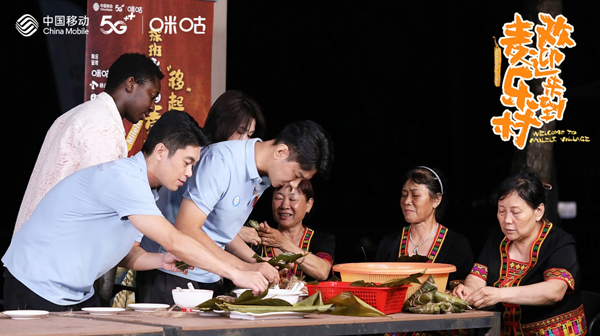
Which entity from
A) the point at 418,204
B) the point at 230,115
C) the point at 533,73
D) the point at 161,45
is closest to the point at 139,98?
the point at 230,115

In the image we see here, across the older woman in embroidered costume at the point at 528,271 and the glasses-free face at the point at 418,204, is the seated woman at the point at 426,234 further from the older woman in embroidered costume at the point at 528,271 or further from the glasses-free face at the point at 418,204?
the older woman in embroidered costume at the point at 528,271

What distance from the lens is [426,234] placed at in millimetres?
3648

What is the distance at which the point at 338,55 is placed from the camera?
7035 millimetres

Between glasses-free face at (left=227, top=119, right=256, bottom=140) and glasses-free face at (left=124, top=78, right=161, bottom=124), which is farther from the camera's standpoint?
glasses-free face at (left=227, top=119, right=256, bottom=140)

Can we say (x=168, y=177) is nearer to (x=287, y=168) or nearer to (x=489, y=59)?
(x=287, y=168)

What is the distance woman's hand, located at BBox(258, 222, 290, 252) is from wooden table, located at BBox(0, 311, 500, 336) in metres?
0.98

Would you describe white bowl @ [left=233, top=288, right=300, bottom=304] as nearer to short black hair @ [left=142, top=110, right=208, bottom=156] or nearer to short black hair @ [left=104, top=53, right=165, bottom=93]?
short black hair @ [left=142, top=110, right=208, bottom=156]

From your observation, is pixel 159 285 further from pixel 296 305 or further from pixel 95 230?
pixel 296 305

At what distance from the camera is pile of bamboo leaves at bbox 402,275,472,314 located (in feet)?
8.61

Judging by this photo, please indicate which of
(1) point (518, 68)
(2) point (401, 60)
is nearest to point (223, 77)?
(1) point (518, 68)

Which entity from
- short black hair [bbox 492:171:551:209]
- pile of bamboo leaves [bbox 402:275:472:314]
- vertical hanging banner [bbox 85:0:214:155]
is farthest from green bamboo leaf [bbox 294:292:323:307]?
vertical hanging banner [bbox 85:0:214:155]

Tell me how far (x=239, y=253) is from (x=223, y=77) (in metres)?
1.24

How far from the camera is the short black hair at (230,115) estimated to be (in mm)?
3529

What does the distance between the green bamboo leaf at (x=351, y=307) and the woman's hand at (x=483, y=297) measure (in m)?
0.53
